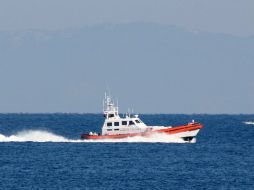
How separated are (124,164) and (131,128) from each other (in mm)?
19331

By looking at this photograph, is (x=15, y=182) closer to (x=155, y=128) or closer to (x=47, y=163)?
(x=47, y=163)

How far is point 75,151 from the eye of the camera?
114 m

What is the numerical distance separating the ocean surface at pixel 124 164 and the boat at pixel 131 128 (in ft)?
4.17

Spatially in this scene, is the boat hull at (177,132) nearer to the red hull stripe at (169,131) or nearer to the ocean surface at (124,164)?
the red hull stripe at (169,131)

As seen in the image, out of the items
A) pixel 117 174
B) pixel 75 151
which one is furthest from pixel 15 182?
pixel 75 151

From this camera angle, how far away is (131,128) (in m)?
119

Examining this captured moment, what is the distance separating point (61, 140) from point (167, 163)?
33766mm

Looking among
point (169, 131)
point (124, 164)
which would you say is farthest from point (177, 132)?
point (124, 164)

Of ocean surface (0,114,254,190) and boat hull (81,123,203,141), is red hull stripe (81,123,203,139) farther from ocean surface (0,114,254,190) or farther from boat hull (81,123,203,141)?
ocean surface (0,114,254,190)

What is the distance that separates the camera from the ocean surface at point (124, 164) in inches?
3351

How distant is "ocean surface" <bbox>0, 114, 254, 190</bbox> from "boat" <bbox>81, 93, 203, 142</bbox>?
1271 millimetres

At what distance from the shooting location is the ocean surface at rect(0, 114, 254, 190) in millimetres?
85125

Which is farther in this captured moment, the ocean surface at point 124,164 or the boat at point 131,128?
the boat at point 131,128

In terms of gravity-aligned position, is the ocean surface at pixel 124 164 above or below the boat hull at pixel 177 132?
below
